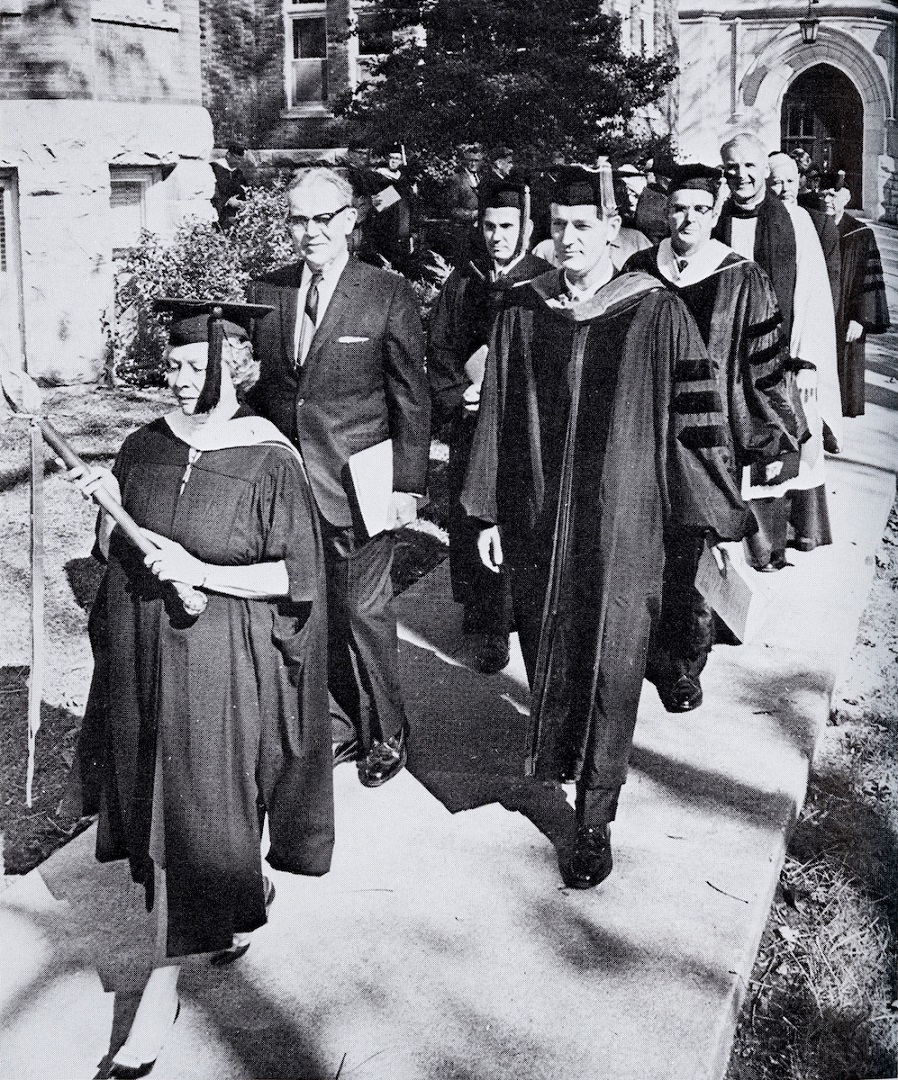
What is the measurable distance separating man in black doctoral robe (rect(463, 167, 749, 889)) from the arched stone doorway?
21.2 metres

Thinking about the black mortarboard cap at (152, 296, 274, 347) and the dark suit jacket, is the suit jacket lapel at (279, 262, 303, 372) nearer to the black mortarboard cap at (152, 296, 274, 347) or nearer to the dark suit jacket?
the dark suit jacket

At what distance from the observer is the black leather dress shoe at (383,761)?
4.83m

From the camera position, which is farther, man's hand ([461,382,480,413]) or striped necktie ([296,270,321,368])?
man's hand ([461,382,480,413])

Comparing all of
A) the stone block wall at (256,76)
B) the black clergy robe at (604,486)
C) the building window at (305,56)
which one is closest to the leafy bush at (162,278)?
the black clergy robe at (604,486)

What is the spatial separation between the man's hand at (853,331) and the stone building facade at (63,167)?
5378mm

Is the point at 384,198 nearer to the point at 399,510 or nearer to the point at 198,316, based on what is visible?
the point at 399,510

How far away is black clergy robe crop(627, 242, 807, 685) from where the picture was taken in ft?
18.0

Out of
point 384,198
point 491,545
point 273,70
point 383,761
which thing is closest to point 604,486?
point 491,545

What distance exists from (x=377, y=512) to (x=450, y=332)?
5.05ft

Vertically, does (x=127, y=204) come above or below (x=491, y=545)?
above

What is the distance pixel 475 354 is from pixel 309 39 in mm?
13094

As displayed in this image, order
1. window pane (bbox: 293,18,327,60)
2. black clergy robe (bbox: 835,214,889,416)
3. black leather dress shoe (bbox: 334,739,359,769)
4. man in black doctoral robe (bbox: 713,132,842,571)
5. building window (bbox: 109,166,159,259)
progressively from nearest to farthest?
black leather dress shoe (bbox: 334,739,359,769) < man in black doctoral robe (bbox: 713,132,842,571) < black clergy robe (bbox: 835,214,889,416) < building window (bbox: 109,166,159,259) < window pane (bbox: 293,18,327,60)

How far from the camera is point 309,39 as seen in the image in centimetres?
1781

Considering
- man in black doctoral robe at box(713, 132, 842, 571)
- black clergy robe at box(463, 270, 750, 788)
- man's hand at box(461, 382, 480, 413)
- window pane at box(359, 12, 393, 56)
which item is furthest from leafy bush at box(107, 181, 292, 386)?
black clergy robe at box(463, 270, 750, 788)
